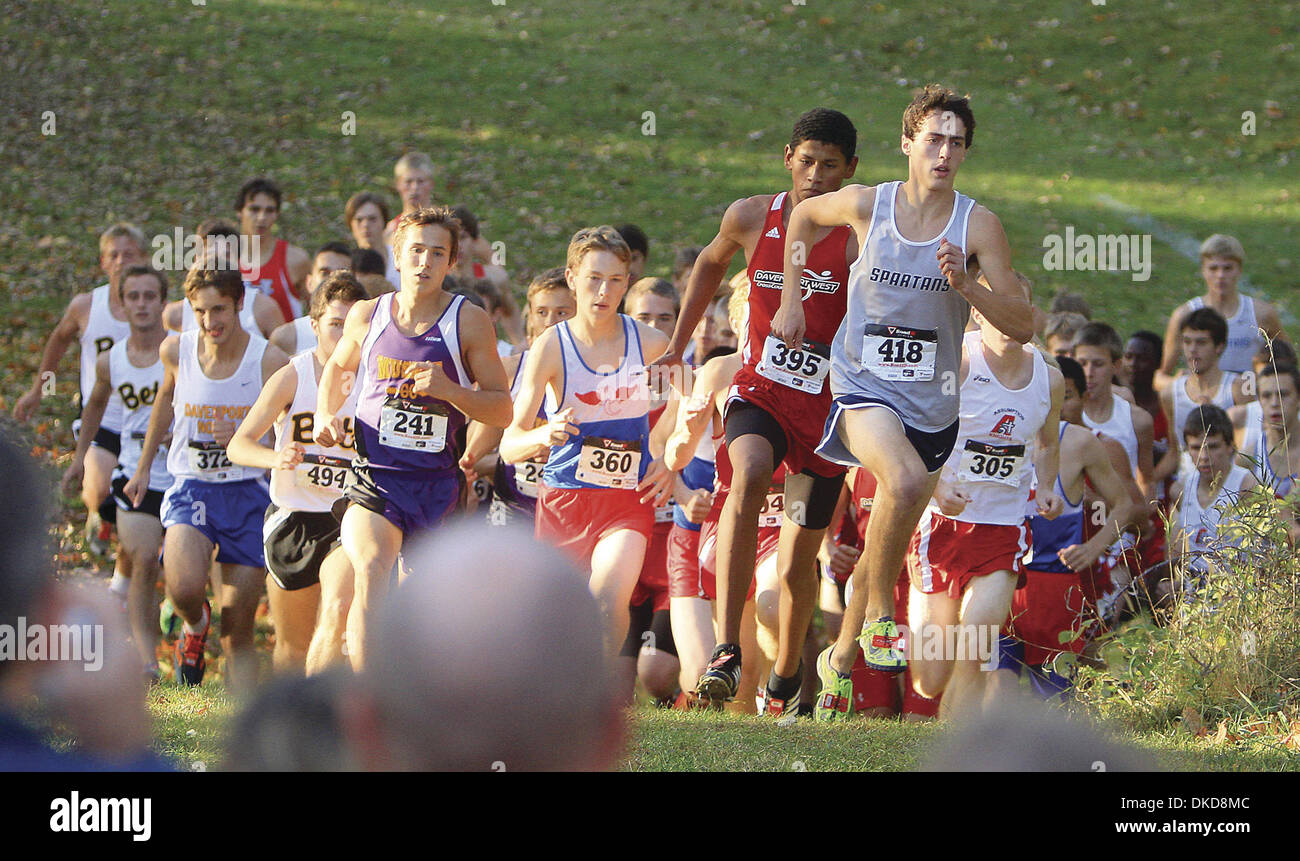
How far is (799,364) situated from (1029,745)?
12.9 feet

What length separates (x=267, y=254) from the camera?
9102 millimetres

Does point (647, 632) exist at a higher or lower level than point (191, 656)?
higher

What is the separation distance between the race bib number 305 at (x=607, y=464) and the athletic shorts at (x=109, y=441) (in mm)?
3408

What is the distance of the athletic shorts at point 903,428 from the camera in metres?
5.29

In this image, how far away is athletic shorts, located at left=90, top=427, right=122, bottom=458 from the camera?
830 cm

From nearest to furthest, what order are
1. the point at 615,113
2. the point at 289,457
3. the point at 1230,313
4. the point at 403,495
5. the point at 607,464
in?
the point at 403,495 < the point at 289,457 < the point at 607,464 < the point at 1230,313 < the point at 615,113

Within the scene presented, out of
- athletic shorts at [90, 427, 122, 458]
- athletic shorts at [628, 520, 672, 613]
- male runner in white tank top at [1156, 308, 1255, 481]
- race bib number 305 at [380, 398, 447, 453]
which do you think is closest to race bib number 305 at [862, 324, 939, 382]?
race bib number 305 at [380, 398, 447, 453]

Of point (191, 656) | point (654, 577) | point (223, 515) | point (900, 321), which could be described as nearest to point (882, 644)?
point (900, 321)

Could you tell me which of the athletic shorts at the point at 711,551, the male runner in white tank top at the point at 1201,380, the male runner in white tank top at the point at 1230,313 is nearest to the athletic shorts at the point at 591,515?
the athletic shorts at the point at 711,551

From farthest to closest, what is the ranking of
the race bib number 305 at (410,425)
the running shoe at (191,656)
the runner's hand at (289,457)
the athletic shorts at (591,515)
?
the running shoe at (191,656), the athletic shorts at (591,515), the runner's hand at (289,457), the race bib number 305 at (410,425)

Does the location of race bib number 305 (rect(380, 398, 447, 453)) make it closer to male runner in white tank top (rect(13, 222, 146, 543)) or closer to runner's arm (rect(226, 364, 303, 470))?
runner's arm (rect(226, 364, 303, 470))

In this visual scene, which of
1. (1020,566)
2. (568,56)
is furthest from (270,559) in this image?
(568,56)

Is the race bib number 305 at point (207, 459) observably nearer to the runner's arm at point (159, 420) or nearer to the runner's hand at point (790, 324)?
the runner's arm at point (159, 420)

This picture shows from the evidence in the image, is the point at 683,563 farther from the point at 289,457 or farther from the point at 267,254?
the point at 267,254
